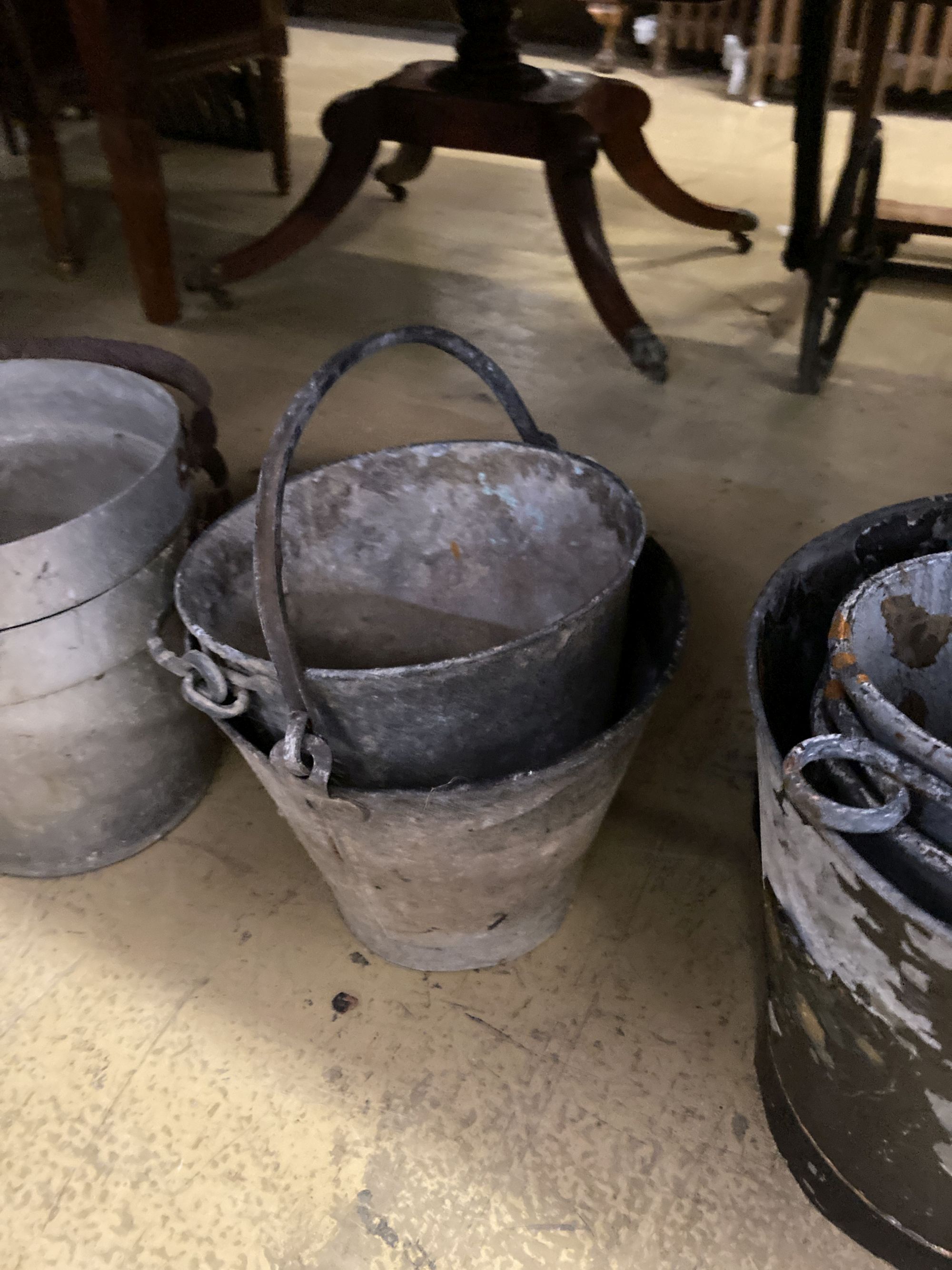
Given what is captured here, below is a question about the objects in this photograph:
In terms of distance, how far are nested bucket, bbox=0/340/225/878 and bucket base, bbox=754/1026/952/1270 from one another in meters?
0.82

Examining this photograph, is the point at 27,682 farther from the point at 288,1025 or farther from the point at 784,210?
the point at 784,210

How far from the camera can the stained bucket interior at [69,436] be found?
1.29 m

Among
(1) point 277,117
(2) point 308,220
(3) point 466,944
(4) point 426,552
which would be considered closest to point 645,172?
(2) point 308,220

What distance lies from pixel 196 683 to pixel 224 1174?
0.51 meters

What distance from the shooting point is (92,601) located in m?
1.10

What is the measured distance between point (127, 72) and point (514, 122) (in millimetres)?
832

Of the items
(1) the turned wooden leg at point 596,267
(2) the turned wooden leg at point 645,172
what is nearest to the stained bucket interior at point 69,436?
(1) the turned wooden leg at point 596,267

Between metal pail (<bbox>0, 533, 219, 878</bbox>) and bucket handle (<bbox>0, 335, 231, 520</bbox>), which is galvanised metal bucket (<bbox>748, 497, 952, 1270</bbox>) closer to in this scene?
metal pail (<bbox>0, 533, 219, 878</bbox>)

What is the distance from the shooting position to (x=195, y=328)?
8.29 feet

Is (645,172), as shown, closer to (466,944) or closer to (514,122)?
(514,122)

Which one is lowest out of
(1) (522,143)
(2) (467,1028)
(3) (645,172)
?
(2) (467,1028)

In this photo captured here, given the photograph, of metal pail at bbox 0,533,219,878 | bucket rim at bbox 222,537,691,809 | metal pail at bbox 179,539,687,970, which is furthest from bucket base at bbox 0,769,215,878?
bucket rim at bbox 222,537,691,809

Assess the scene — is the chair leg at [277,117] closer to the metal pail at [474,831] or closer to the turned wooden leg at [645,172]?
the turned wooden leg at [645,172]

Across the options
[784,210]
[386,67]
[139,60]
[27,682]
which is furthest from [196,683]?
[386,67]
